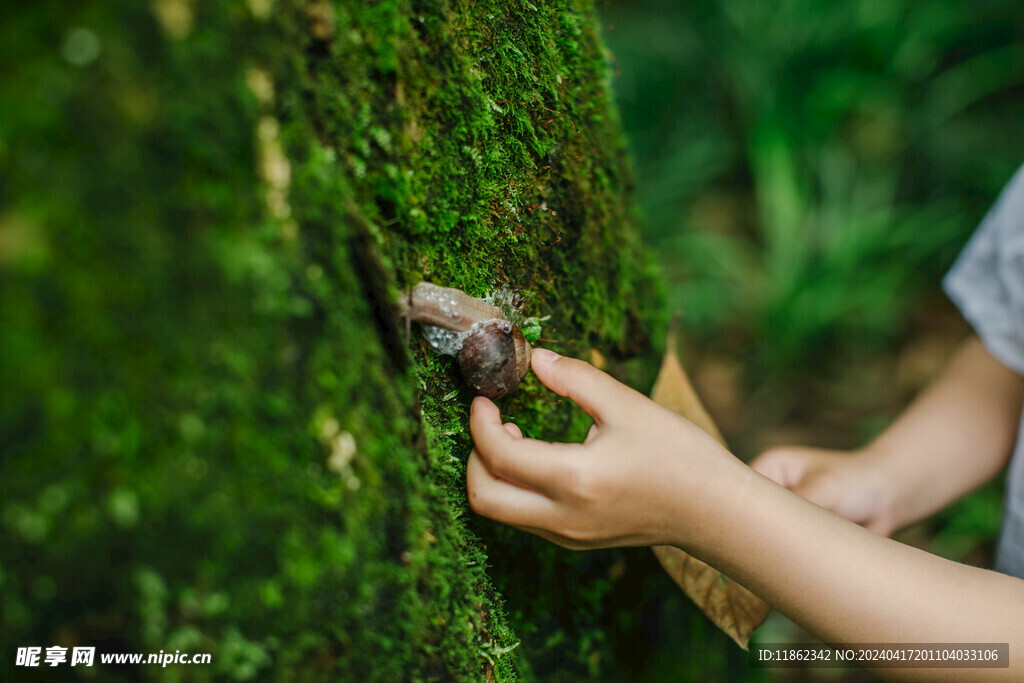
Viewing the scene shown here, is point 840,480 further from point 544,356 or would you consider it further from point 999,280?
point 544,356

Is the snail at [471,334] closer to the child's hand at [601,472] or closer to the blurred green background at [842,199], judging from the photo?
the child's hand at [601,472]

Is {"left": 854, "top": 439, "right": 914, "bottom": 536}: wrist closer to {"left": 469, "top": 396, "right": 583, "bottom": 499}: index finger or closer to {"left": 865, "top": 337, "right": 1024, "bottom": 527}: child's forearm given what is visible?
{"left": 865, "top": 337, "right": 1024, "bottom": 527}: child's forearm

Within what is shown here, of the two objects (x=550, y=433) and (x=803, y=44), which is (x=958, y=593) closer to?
(x=550, y=433)

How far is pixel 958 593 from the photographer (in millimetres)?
878

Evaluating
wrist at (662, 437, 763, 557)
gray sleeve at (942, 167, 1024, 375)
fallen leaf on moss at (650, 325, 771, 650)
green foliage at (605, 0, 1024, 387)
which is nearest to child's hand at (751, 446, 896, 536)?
fallen leaf on moss at (650, 325, 771, 650)

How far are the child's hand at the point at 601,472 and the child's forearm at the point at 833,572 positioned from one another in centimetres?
3

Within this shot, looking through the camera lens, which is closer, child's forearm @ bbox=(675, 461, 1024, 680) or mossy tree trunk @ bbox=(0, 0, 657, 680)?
mossy tree trunk @ bbox=(0, 0, 657, 680)

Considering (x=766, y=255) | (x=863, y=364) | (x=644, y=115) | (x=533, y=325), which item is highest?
(x=533, y=325)

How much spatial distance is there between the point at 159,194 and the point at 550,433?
0.76m

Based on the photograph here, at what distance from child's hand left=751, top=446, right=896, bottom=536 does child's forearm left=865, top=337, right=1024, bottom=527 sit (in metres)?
0.03

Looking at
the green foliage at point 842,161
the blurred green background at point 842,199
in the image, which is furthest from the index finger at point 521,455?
the green foliage at point 842,161

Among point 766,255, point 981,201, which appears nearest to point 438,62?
point 766,255

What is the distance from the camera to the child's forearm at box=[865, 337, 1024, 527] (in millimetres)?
1527

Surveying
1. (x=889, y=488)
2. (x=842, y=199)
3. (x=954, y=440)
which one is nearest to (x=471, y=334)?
(x=889, y=488)
